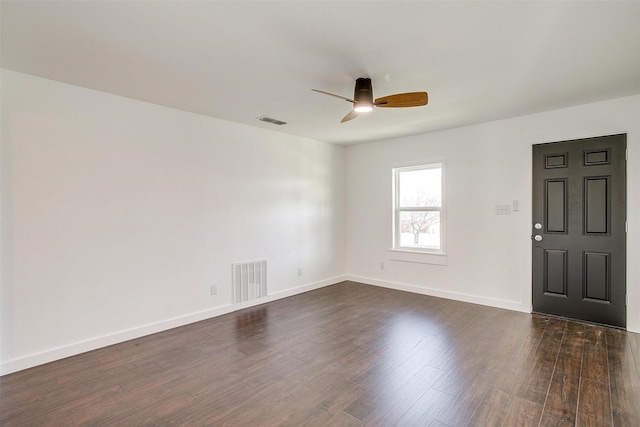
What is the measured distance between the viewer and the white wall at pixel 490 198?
3.38m

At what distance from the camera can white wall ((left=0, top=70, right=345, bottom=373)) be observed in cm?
267

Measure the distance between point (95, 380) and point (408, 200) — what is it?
4.57 meters

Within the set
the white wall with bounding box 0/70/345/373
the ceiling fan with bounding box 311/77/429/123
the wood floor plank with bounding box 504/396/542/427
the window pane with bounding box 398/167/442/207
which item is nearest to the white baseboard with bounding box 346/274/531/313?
the window pane with bounding box 398/167/442/207

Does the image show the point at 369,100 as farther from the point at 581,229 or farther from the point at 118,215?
the point at 581,229

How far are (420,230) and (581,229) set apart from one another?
2037 mm

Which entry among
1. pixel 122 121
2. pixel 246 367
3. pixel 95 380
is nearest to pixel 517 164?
pixel 246 367

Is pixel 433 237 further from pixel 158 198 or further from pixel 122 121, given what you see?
pixel 122 121

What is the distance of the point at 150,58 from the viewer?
2438 millimetres

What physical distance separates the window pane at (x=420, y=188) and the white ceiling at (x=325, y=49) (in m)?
1.59

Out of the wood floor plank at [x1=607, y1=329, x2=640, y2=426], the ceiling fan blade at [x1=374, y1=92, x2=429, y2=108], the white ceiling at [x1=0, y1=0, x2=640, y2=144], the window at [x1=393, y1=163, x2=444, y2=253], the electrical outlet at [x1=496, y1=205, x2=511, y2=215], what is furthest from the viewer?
the window at [x1=393, y1=163, x2=444, y2=253]

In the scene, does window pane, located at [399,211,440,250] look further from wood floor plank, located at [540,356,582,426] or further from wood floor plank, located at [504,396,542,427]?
wood floor plank, located at [504,396,542,427]

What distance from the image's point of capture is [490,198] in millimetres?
4301

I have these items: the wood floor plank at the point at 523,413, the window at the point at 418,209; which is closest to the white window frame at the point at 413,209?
the window at the point at 418,209

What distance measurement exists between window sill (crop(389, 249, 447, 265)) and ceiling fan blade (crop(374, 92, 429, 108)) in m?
2.80
